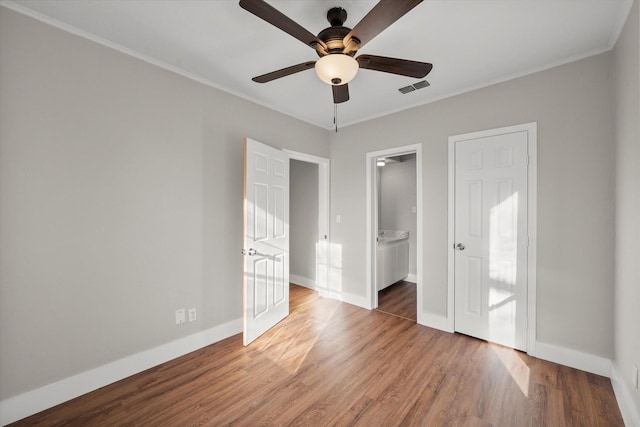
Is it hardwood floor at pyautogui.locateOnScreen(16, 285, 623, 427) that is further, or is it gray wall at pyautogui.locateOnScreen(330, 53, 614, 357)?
gray wall at pyautogui.locateOnScreen(330, 53, 614, 357)

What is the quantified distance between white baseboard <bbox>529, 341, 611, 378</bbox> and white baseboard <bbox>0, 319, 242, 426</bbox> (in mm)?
3024

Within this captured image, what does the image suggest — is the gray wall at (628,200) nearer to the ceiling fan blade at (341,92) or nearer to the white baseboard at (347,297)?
the ceiling fan blade at (341,92)

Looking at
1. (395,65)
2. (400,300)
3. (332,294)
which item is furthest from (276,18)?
(400,300)

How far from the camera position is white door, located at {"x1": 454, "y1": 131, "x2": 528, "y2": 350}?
2586 millimetres

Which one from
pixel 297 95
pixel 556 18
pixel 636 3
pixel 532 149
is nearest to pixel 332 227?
pixel 297 95

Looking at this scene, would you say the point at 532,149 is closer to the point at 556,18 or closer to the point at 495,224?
the point at 495,224

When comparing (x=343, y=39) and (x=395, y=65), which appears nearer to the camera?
(x=343, y=39)

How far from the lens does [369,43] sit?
A: 213 centimetres

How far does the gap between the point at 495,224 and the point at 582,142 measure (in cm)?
94

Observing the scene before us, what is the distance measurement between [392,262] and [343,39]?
3.60 metres

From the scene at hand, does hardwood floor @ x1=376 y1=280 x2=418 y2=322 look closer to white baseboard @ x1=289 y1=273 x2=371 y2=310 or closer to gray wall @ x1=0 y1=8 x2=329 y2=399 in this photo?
white baseboard @ x1=289 y1=273 x2=371 y2=310

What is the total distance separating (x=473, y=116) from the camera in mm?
2865

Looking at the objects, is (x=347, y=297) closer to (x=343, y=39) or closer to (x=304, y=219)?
(x=304, y=219)

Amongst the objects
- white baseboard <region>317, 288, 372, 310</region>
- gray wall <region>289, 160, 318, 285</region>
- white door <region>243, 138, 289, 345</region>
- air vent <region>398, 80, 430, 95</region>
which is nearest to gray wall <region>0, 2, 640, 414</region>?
white door <region>243, 138, 289, 345</region>
